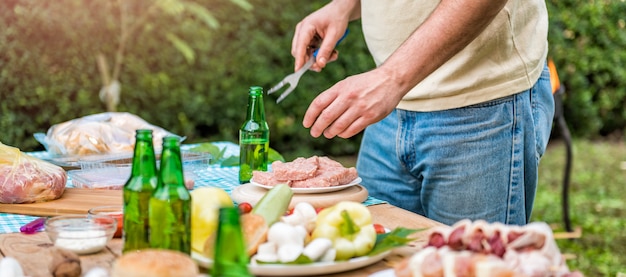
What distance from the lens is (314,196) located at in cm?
164

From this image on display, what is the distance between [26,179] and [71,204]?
119 mm

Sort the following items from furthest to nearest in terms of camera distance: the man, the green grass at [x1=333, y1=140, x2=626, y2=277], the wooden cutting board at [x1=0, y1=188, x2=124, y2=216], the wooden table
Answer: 1. the green grass at [x1=333, y1=140, x2=626, y2=277]
2. the man
3. the wooden cutting board at [x1=0, y1=188, x2=124, y2=216]
4. the wooden table

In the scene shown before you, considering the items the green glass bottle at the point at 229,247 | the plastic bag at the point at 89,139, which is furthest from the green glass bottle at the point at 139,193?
the plastic bag at the point at 89,139

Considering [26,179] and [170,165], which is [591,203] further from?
[170,165]

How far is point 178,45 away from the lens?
5.48 meters

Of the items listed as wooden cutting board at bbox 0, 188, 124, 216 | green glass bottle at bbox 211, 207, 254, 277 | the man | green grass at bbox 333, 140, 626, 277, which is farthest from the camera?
green grass at bbox 333, 140, 626, 277

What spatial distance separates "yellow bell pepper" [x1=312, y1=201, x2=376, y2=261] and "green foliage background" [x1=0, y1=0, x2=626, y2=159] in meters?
4.30

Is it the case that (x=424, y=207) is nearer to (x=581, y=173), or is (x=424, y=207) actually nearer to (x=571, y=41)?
(x=581, y=173)

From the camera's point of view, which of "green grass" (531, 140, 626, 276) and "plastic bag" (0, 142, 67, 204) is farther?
"green grass" (531, 140, 626, 276)

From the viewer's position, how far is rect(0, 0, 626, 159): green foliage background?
16.9 ft

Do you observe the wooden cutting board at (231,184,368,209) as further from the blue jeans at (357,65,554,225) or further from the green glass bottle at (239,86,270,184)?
the blue jeans at (357,65,554,225)

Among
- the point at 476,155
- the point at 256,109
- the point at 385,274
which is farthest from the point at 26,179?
the point at 476,155

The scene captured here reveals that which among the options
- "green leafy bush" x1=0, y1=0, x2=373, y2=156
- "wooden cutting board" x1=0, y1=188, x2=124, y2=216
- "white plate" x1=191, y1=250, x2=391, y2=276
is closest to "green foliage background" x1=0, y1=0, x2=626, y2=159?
"green leafy bush" x1=0, y1=0, x2=373, y2=156

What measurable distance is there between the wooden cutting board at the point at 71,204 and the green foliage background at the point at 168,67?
363 centimetres
